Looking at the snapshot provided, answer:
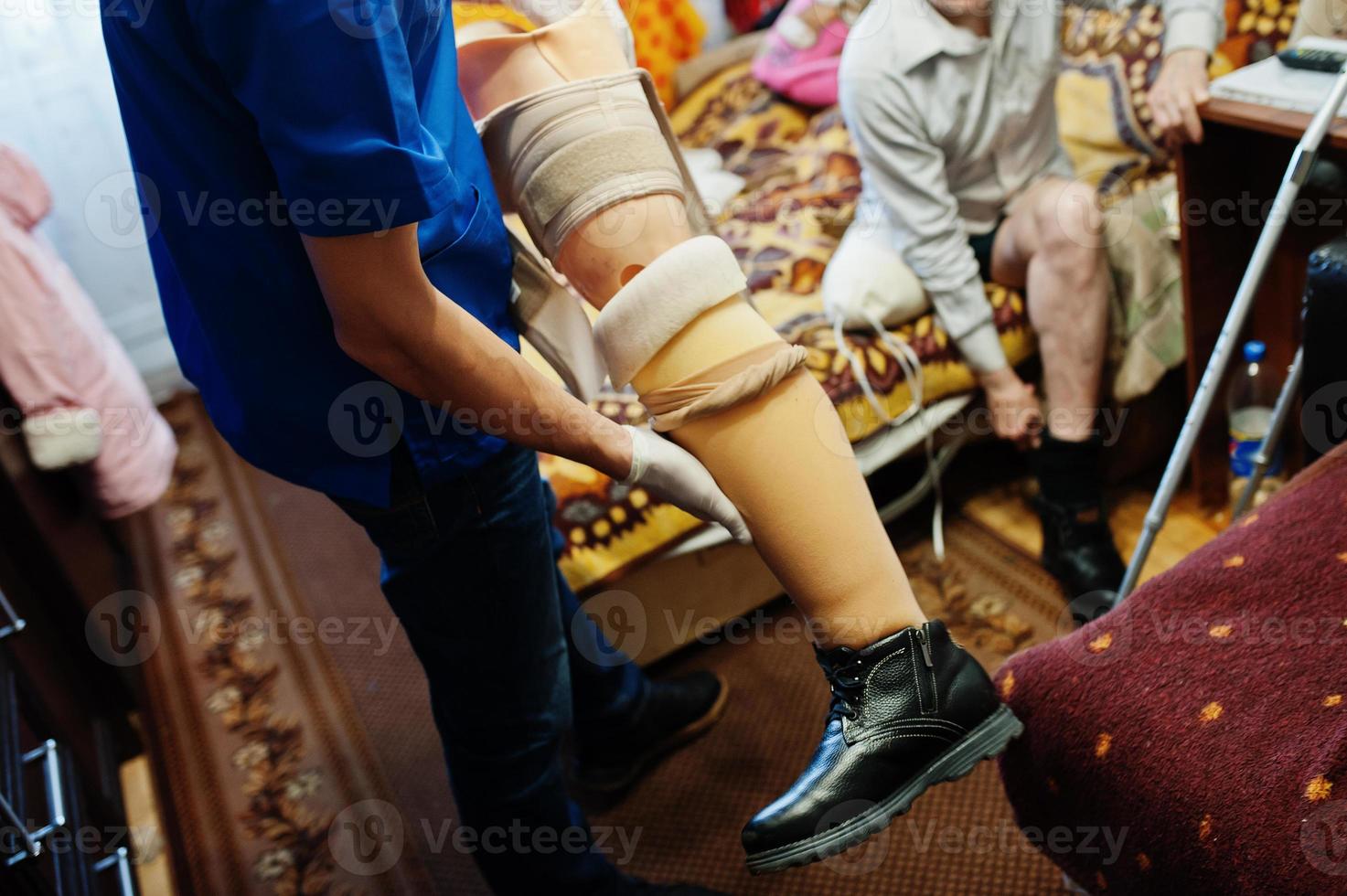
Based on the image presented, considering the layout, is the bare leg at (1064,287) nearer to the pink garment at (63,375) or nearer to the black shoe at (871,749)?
the black shoe at (871,749)

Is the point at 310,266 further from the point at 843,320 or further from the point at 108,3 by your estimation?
the point at 843,320

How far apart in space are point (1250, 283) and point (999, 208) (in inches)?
22.6

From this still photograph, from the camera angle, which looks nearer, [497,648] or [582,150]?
[582,150]

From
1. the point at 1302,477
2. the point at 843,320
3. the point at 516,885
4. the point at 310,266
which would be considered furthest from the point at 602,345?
the point at 843,320

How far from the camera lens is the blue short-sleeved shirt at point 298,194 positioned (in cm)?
63

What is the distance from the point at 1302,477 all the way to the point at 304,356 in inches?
42.5

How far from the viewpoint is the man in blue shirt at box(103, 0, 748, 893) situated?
0.64 metres

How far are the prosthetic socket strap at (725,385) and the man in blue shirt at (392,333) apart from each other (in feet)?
0.12

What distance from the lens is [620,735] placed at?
1.56 metres

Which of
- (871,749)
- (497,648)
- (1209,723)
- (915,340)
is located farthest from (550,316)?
(915,340)

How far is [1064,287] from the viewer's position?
1.71 meters

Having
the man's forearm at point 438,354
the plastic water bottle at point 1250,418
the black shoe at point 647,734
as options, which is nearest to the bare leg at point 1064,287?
the plastic water bottle at point 1250,418

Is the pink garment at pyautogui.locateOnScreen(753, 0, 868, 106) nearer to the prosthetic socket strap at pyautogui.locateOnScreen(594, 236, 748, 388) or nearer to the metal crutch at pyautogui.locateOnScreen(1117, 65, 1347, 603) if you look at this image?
the metal crutch at pyautogui.locateOnScreen(1117, 65, 1347, 603)

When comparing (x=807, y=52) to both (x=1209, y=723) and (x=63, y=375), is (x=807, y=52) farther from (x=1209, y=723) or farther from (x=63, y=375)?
(x=1209, y=723)
